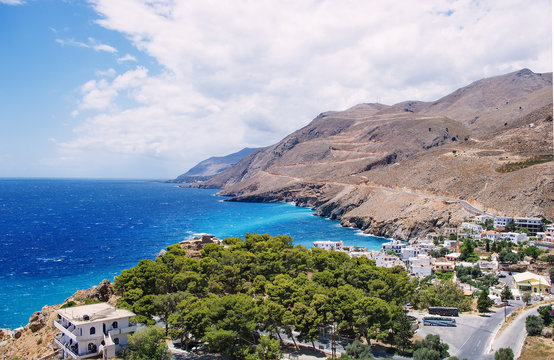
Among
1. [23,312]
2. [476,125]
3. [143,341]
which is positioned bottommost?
[23,312]

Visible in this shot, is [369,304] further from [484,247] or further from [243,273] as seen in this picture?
[484,247]

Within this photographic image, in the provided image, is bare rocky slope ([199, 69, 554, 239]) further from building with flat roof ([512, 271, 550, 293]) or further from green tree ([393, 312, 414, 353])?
green tree ([393, 312, 414, 353])

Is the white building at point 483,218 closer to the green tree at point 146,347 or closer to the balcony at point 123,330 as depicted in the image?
the green tree at point 146,347

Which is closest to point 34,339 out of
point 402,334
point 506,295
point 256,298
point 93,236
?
point 256,298

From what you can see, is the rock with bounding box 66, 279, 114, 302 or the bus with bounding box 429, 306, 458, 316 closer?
the rock with bounding box 66, 279, 114, 302

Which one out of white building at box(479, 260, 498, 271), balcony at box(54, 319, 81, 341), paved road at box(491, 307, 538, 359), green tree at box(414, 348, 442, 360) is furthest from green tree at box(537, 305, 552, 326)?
balcony at box(54, 319, 81, 341)

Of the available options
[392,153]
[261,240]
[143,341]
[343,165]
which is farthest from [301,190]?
[143,341]

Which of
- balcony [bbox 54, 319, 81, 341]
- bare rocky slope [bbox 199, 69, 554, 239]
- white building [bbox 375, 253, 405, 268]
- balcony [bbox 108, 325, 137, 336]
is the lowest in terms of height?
white building [bbox 375, 253, 405, 268]
